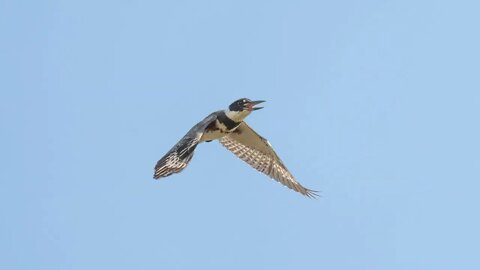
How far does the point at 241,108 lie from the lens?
25609 millimetres

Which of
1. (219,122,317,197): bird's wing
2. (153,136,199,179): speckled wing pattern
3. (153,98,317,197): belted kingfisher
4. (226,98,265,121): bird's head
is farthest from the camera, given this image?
(219,122,317,197): bird's wing

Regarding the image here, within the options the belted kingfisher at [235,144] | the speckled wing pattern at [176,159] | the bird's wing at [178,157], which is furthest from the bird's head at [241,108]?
the speckled wing pattern at [176,159]

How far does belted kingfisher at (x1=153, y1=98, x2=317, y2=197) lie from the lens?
21.9m

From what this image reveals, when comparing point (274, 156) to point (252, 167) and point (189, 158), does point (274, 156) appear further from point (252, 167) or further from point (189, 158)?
point (189, 158)

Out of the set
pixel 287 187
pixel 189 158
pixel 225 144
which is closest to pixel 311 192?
pixel 287 187

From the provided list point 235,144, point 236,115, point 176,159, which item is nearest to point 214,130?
point 236,115

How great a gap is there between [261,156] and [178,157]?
21.2 ft

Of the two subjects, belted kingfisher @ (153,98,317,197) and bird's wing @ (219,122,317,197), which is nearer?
belted kingfisher @ (153,98,317,197)

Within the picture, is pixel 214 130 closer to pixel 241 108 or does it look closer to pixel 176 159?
pixel 241 108

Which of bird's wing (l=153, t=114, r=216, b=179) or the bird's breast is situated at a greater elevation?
the bird's breast

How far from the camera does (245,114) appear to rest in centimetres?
2569

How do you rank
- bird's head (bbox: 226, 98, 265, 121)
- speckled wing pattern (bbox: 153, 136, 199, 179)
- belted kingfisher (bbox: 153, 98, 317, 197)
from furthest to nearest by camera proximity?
bird's head (bbox: 226, 98, 265, 121), belted kingfisher (bbox: 153, 98, 317, 197), speckled wing pattern (bbox: 153, 136, 199, 179)

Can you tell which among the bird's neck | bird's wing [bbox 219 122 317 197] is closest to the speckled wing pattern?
the bird's neck

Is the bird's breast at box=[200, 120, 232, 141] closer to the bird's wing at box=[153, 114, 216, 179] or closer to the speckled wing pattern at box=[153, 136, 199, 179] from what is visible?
the bird's wing at box=[153, 114, 216, 179]
